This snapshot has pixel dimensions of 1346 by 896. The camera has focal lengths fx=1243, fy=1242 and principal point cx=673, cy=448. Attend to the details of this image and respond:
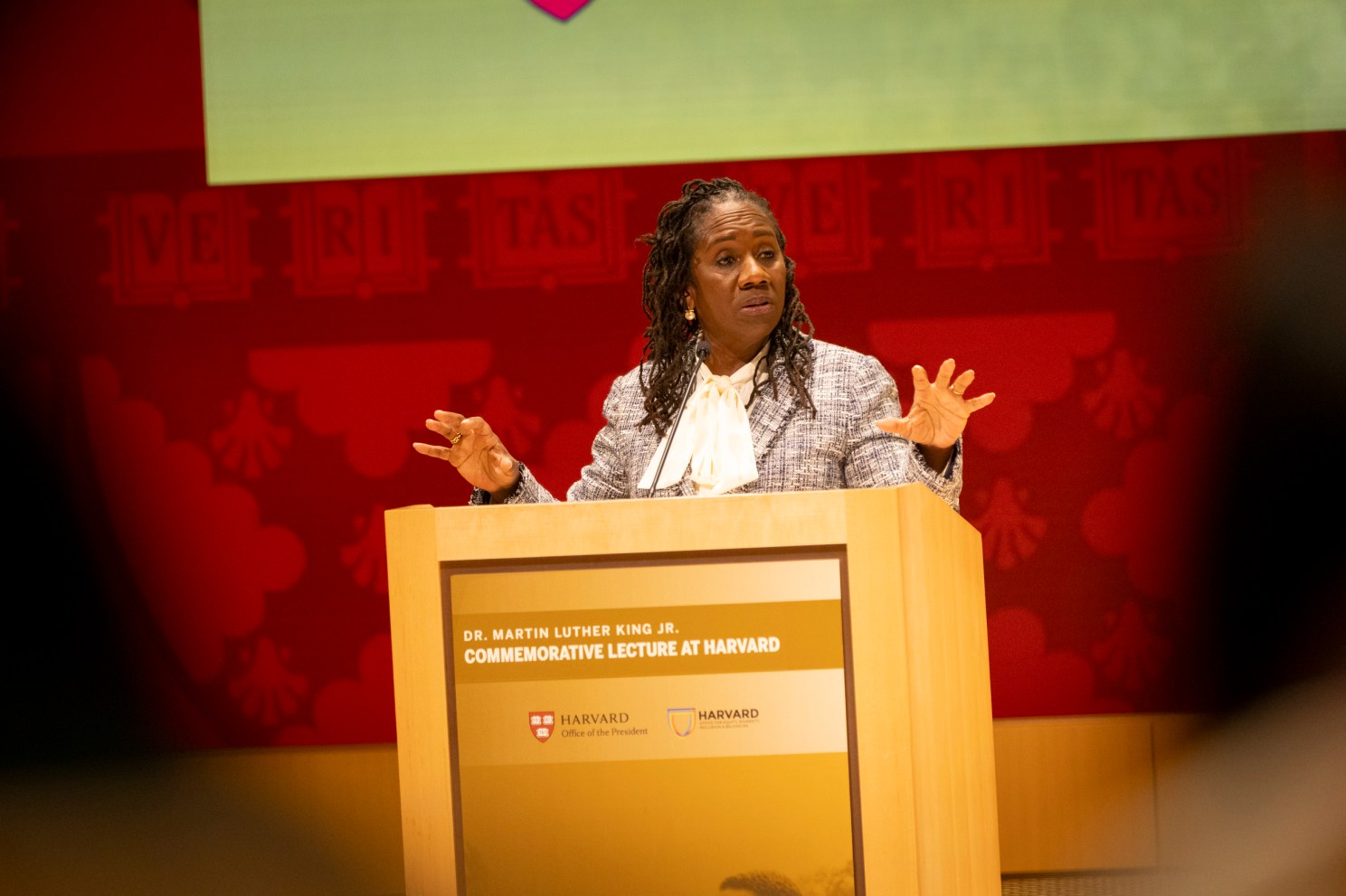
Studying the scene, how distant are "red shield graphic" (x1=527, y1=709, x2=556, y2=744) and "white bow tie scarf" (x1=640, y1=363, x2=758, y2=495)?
2.22 ft

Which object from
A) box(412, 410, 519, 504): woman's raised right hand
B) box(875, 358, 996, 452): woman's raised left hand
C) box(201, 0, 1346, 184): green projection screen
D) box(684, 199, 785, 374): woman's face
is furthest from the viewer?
box(201, 0, 1346, 184): green projection screen

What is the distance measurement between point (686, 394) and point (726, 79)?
1.21 metres

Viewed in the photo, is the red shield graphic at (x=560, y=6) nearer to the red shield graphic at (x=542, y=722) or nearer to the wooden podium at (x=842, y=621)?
the wooden podium at (x=842, y=621)

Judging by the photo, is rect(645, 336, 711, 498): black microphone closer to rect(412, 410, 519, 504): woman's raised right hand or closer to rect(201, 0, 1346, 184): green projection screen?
rect(412, 410, 519, 504): woman's raised right hand

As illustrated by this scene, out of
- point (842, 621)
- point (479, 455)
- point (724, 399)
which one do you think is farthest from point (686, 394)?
point (842, 621)

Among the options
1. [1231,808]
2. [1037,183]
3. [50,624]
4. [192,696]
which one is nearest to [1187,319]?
[1037,183]

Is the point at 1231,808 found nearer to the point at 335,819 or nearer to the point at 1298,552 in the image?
the point at 1298,552

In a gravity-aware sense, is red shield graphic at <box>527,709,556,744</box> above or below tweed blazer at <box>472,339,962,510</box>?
below

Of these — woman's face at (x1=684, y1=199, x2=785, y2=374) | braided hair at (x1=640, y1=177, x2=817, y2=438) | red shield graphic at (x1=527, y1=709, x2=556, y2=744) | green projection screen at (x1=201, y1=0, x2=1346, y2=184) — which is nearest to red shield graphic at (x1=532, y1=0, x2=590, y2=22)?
green projection screen at (x1=201, y1=0, x2=1346, y2=184)

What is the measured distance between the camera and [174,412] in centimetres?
313

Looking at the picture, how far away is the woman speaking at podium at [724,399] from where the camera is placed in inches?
73.2

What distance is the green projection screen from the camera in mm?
2895

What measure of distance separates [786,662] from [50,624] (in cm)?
258

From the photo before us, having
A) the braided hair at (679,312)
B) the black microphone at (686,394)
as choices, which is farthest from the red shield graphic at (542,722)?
the braided hair at (679,312)
